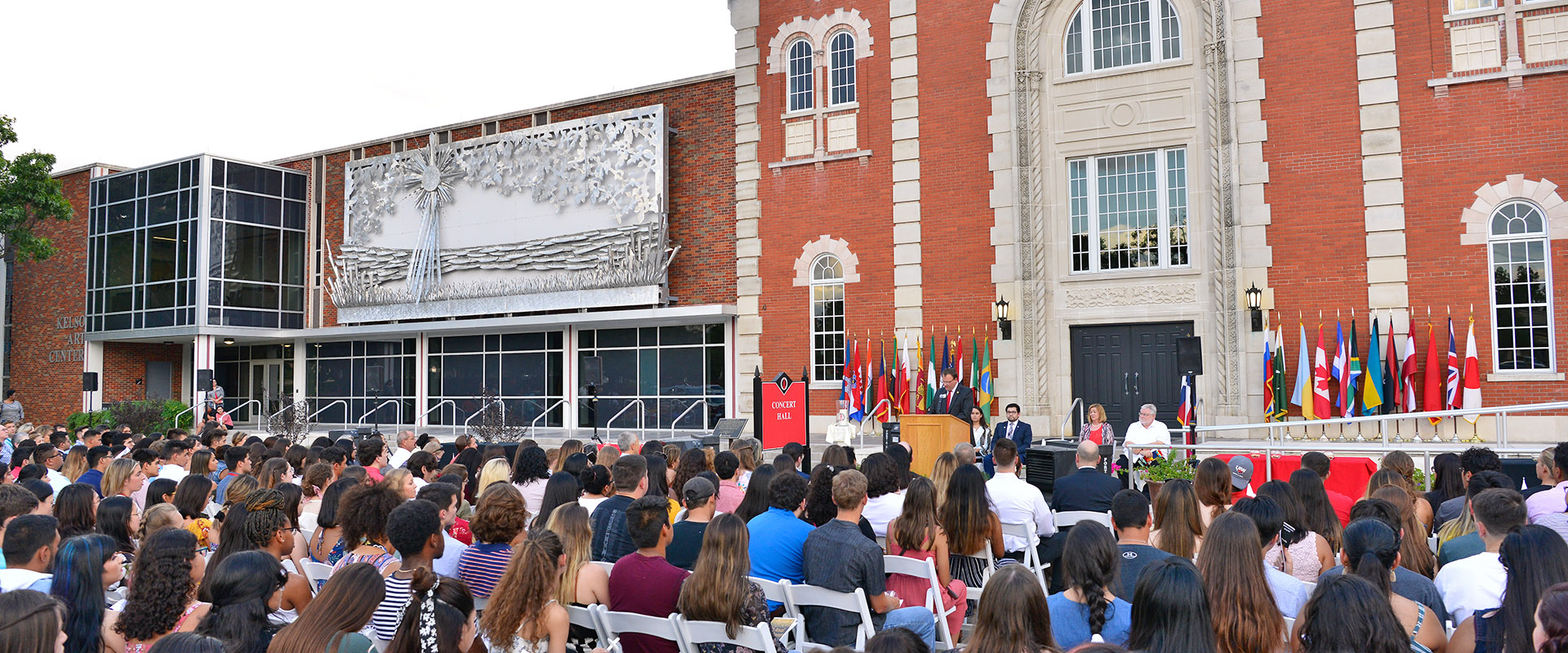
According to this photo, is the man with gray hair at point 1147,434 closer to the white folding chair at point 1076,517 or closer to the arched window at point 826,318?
the white folding chair at point 1076,517

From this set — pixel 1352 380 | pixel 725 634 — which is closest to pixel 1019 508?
pixel 725 634

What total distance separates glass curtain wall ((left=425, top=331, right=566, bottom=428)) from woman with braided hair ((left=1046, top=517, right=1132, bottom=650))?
74.3 ft

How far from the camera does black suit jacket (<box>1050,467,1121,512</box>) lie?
7.89 meters

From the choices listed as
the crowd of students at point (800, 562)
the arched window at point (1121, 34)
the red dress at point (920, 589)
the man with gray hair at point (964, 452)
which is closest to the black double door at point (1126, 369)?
the arched window at point (1121, 34)

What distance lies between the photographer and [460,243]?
27031 mm

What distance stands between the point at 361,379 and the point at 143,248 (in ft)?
26.2

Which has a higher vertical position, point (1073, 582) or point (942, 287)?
point (942, 287)

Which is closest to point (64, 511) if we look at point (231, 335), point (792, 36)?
point (792, 36)

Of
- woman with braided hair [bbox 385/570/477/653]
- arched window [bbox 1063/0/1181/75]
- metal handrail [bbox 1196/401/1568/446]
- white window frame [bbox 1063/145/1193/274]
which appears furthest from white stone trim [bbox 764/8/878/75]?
woman with braided hair [bbox 385/570/477/653]

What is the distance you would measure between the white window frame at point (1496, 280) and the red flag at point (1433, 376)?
2.43 ft

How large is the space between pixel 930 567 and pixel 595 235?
19.5m

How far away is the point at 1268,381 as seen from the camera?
671 inches

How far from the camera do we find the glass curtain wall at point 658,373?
24031mm

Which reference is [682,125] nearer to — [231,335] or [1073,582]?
[231,335]
